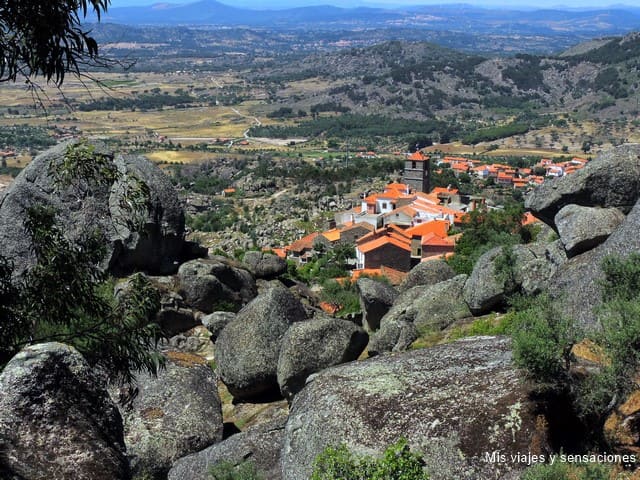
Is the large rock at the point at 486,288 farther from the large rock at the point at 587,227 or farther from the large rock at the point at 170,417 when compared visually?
the large rock at the point at 170,417

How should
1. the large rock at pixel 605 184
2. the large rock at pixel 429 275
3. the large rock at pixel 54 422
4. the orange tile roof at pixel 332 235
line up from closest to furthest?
the large rock at pixel 54 422 < the large rock at pixel 605 184 < the large rock at pixel 429 275 < the orange tile roof at pixel 332 235

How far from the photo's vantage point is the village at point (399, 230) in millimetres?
37406

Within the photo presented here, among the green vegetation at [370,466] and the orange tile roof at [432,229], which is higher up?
the green vegetation at [370,466]

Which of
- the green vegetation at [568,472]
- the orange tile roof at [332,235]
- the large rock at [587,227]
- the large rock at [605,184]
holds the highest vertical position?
the large rock at [605,184]

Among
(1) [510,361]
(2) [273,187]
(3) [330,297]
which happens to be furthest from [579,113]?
(1) [510,361]

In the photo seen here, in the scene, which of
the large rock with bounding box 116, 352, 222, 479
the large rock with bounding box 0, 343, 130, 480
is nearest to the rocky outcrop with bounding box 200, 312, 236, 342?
the large rock with bounding box 116, 352, 222, 479

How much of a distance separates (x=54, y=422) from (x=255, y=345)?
753 cm

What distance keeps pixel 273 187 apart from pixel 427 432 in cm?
7286

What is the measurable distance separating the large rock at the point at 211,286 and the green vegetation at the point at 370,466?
12135 millimetres

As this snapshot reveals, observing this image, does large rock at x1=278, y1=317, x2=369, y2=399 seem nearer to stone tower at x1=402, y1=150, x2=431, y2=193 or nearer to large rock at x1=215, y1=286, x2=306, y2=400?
large rock at x1=215, y1=286, x2=306, y2=400

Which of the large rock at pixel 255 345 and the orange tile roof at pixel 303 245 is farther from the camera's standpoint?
the orange tile roof at pixel 303 245

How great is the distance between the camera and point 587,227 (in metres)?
13.1

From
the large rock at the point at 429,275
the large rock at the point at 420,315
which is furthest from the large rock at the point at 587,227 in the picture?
the large rock at the point at 429,275

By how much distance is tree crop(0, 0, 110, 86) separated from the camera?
7.15 metres
